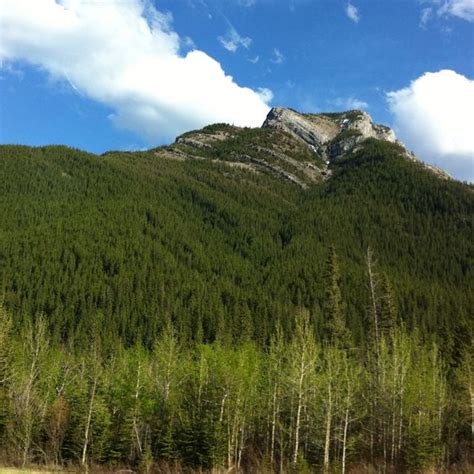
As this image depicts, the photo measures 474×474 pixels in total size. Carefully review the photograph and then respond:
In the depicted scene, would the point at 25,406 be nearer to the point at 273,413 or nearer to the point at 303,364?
the point at 273,413

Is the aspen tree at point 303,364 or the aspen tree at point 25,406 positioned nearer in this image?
the aspen tree at point 303,364

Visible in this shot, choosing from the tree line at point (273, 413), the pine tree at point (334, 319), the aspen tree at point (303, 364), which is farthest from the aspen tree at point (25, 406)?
the pine tree at point (334, 319)

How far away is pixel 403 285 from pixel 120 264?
337ft

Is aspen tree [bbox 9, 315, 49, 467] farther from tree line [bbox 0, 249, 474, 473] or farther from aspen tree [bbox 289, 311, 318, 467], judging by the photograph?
aspen tree [bbox 289, 311, 318, 467]

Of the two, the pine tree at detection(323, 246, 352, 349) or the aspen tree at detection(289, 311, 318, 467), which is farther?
the pine tree at detection(323, 246, 352, 349)

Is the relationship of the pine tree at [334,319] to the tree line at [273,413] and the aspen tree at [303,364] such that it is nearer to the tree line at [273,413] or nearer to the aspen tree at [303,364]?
the tree line at [273,413]

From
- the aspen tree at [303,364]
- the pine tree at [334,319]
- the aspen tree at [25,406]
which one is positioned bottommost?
the aspen tree at [25,406]

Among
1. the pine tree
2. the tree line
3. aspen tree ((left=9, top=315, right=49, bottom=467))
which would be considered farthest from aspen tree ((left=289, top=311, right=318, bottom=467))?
aspen tree ((left=9, top=315, right=49, bottom=467))

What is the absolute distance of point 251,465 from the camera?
4347 centimetres

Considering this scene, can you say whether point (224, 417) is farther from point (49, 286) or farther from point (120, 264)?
point (120, 264)

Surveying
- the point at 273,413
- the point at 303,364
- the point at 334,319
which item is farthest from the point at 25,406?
the point at 334,319

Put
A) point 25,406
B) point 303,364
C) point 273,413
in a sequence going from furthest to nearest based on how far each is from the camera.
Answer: point 273,413 < point 25,406 < point 303,364

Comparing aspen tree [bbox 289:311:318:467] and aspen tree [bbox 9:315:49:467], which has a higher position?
aspen tree [bbox 289:311:318:467]

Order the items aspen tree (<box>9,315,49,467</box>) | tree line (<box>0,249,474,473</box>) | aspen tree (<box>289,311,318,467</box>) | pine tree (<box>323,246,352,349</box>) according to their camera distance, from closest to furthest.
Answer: aspen tree (<box>289,311,318,467</box>) → tree line (<box>0,249,474,473</box>) → aspen tree (<box>9,315,49,467</box>) → pine tree (<box>323,246,352,349</box>)
